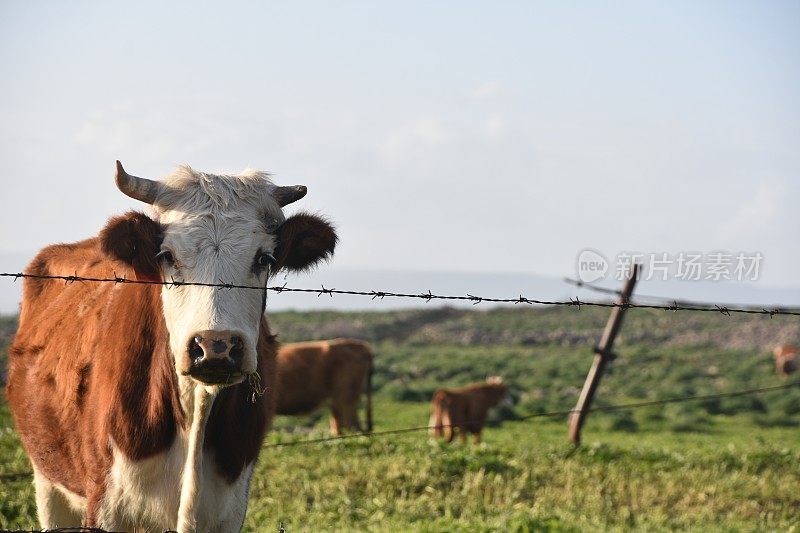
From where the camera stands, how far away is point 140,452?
18.4ft

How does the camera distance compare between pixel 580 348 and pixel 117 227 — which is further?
pixel 580 348

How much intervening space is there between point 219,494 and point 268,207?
167cm

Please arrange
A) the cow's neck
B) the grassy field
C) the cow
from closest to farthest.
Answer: the cow < the cow's neck < the grassy field

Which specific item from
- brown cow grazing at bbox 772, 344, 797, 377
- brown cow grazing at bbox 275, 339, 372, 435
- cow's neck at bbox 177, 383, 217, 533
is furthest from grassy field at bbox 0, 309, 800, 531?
brown cow grazing at bbox 772, 344, 797, 377

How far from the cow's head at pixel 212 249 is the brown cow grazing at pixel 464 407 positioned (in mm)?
12652

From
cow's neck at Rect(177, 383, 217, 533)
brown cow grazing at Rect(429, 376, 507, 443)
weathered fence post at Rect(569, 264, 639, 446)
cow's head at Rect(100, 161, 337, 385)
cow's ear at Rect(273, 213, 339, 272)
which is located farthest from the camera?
brown cow grazing at Rect(429, 376, 507, 443)

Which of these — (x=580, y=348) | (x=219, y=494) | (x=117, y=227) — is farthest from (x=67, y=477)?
(x=580, y=348)

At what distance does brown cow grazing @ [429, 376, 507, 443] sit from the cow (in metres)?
12.5

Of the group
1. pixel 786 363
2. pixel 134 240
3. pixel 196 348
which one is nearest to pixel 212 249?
pixel 134 240

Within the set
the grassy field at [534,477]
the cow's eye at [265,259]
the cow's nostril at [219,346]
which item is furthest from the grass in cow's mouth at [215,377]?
the grassy field at [534,477]

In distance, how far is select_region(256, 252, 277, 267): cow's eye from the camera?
5621mm

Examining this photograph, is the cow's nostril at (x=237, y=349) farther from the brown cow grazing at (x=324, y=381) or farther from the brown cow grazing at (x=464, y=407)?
the brown cow grazing at (x=324, y=381)

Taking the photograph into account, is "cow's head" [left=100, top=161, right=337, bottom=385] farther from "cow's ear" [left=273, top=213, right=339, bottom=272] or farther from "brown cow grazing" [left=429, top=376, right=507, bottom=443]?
"brown cow grazing" [left=429, top=376, right=507, bottom=443]

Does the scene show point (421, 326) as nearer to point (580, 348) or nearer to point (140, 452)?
point (580, 348)
